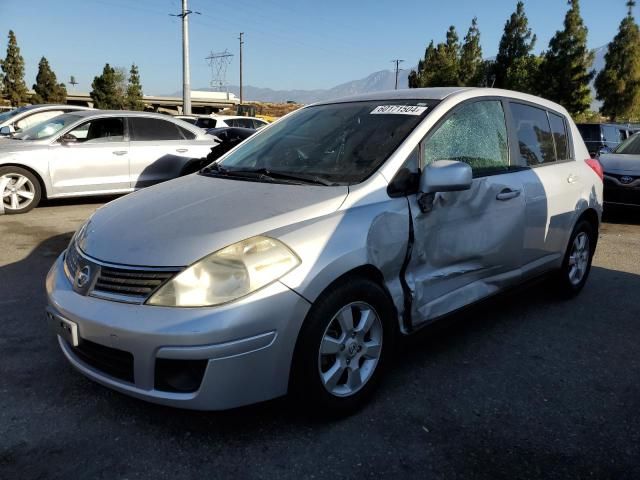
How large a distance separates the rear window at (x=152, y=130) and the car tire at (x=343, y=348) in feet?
22.9

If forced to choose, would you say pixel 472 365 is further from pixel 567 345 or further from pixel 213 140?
pixel 213 140

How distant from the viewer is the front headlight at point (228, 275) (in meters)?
2.26

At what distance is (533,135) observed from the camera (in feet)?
13.4

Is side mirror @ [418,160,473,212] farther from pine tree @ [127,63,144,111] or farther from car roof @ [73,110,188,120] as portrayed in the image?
pine tree @ [127,63,144,111]

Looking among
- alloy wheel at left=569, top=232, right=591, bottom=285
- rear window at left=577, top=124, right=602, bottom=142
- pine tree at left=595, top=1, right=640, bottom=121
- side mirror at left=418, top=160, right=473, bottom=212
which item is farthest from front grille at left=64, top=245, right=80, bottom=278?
pine tree at left=595, top=1, right=640, bottom=121

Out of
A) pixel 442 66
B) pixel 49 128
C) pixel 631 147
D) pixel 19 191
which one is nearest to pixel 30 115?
pixel 49 128

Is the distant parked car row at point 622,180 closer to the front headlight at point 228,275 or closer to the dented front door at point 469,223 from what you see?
the dented front door at point 469,223

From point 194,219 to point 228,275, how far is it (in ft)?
1.49

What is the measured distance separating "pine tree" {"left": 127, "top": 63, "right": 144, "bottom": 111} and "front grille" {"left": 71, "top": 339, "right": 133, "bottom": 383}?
6404cm

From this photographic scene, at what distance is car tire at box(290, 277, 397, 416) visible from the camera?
7.91ft

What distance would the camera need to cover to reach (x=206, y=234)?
8.00ft

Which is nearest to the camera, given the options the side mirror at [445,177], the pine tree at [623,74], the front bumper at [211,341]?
the front bumper at [211,341]

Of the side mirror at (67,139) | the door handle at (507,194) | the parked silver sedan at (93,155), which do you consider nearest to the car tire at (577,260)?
the door handle at (507,194)

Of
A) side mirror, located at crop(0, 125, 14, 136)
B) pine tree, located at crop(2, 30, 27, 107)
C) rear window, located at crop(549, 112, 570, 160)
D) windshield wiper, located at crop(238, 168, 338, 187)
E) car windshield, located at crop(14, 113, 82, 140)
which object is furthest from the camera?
pine tree, located at crop(2, 30, 27, 107)
